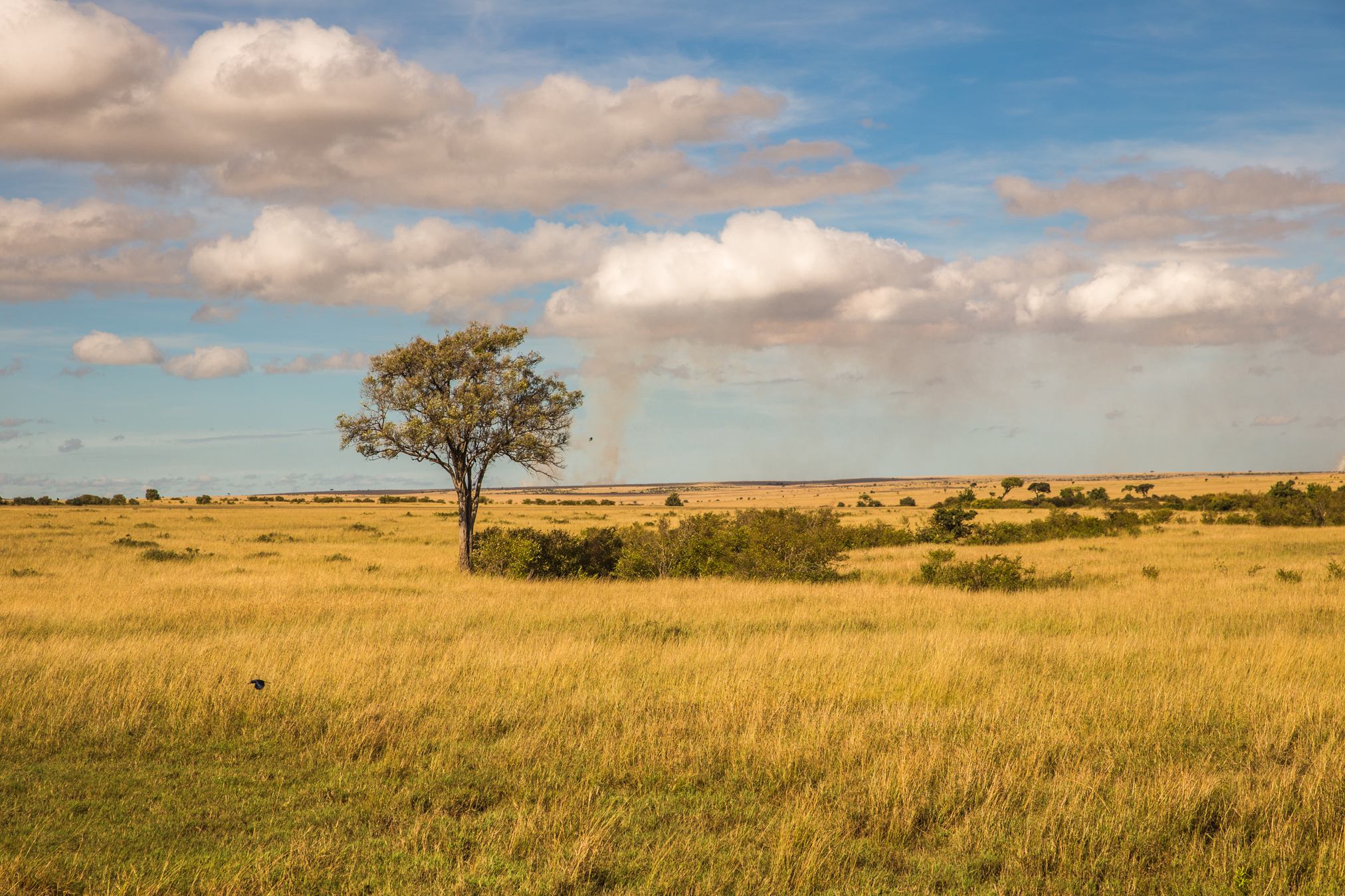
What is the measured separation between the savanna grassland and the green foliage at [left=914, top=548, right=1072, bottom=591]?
18.7ft

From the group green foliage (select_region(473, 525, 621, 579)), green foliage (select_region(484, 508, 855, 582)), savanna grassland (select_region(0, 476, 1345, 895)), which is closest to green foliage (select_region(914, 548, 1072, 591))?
green foliage (select_region(484, 508, 855, 582))

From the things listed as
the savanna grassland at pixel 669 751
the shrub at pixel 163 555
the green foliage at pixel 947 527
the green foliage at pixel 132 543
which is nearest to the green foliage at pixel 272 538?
the green foliage at pixel 132 543

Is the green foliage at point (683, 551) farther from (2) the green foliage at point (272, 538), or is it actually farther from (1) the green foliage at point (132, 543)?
(2) the green foliage at point (272, 538)

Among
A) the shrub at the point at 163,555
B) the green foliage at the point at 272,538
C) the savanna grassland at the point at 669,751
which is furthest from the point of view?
the green foliage at the point at 272,538

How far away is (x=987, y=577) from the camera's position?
22.8 metres

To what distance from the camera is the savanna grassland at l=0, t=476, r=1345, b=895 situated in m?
5.55

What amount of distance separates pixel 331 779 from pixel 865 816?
448 cm

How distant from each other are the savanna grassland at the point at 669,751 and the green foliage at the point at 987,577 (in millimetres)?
5710

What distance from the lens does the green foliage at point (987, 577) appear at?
22406 millimetres

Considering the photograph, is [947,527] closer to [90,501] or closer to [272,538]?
[272,538]

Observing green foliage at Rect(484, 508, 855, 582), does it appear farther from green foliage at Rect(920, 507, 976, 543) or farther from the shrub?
green foliage at Rect(920, 507, 976, 543)

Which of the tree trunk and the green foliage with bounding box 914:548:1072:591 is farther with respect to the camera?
the tree trunk

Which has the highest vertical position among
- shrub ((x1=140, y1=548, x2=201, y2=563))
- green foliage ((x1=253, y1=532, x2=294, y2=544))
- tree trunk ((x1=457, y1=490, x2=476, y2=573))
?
tree trunk ((x1=457, y1=490, x2=476, y2=573))

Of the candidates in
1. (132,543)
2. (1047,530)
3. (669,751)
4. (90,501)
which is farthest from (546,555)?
(90,501)
